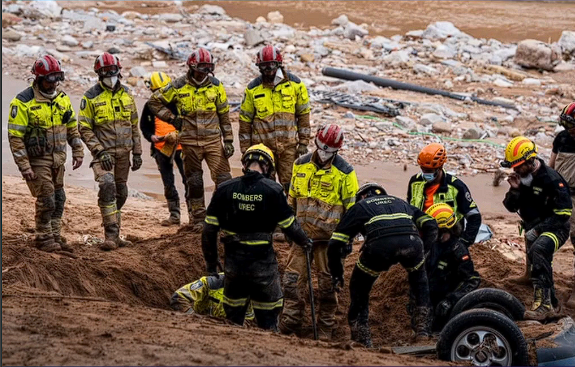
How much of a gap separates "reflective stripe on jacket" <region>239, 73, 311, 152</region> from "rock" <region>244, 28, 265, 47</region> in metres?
18.0

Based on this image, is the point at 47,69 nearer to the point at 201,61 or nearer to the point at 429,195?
the point at 201,61

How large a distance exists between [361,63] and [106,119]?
58.2 ft

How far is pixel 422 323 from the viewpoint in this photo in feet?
28.5

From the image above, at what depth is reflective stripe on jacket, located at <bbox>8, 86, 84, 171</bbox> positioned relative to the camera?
1004 centimetres

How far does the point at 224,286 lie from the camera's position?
843cm

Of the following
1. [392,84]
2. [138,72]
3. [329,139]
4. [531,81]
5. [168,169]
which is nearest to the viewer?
[329,139]

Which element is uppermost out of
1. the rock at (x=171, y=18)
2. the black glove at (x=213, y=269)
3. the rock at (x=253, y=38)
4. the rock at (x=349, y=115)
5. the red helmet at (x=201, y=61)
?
the rock at (x=171, y=18)

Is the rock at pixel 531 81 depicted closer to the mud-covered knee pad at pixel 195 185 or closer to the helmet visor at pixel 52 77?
the mud-covered knee pad at pixel 195 185

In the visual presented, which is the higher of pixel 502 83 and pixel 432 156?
pixel 432 156

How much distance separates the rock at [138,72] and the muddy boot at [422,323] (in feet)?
55.9

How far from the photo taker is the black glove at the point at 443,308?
8.96 metres

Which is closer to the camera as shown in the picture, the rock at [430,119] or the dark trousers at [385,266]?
the dark trousers at [385,266]

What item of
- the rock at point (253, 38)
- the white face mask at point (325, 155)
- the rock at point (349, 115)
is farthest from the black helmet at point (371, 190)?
the rock at point (253, 38)

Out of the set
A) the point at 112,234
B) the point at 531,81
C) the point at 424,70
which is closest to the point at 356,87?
the point at 424,70
